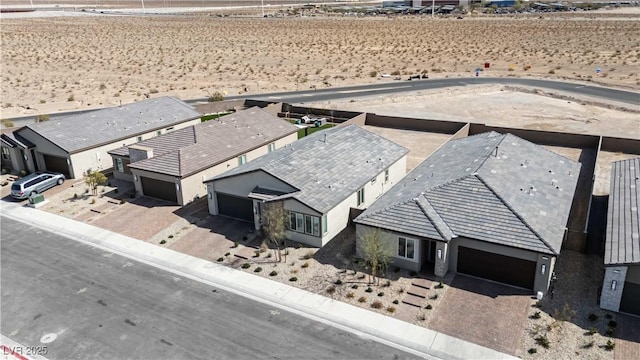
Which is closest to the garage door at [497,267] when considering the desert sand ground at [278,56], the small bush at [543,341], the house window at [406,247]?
the house window at [406,247]

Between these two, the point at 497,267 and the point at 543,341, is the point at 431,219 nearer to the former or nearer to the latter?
the point at 497,267

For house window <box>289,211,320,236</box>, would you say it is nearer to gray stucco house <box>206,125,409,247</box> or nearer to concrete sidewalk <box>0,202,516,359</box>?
gray stucco house <box>206,125,409,247</box>

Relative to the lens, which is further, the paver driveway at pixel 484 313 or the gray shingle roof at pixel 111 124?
the gray shingle roof at pixel 111 124

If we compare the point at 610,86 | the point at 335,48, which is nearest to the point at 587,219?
the point at 610,86

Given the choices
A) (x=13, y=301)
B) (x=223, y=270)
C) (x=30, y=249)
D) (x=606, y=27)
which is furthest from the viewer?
(x=606, y=27)

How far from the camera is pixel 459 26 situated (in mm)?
144250

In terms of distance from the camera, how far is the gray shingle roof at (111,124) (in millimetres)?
43250

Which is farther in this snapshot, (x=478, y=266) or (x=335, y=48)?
(x=335, y=48)

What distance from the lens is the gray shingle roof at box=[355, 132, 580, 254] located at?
25.2 metres

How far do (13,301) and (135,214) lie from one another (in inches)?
447

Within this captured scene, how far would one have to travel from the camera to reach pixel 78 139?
4362 centimetres

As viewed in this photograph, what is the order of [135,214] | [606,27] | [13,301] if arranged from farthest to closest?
[606,27] → [135,214] → [13,301]

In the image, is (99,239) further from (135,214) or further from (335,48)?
(335,48)

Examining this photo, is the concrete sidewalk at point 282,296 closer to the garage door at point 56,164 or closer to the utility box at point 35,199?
the utility box at point 35,199
